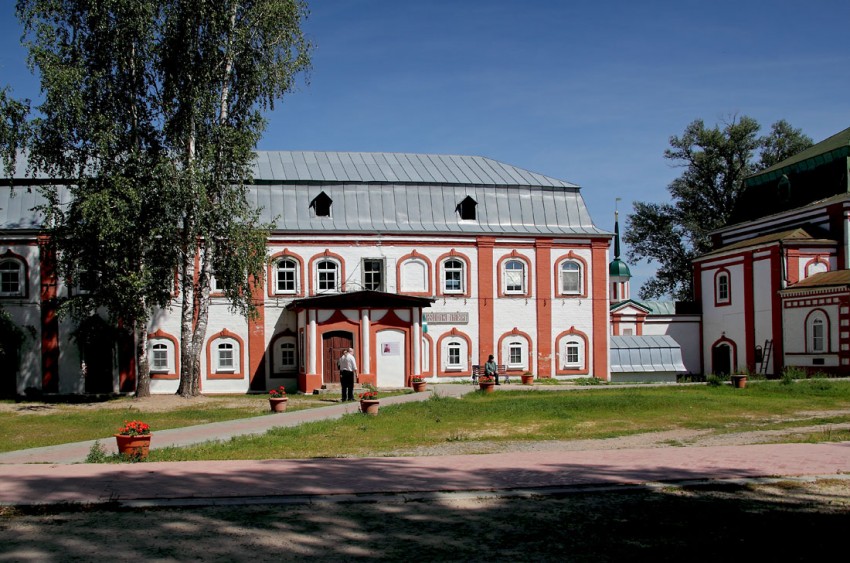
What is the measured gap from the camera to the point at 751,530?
830 cm

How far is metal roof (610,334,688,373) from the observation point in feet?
144

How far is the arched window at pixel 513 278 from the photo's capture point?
39.7m

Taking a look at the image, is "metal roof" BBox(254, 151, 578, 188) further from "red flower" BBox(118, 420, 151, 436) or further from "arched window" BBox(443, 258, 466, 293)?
"red flower" BBox(118, 420, 151, 436)

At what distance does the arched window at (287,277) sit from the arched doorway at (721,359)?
2194 cm

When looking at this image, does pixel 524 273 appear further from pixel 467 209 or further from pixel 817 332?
pixel 817 332

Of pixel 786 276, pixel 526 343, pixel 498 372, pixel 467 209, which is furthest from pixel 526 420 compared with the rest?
pixel 786 276

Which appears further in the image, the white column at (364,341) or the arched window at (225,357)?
the arched window at (225,357)

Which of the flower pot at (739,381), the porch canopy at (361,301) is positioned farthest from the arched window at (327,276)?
the flower pot at (739,381)

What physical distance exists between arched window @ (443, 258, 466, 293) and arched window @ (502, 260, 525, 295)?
6.51 feet

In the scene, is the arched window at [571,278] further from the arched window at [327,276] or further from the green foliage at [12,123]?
the green foliage at [12,123]

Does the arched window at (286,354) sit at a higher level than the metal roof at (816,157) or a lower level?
lower

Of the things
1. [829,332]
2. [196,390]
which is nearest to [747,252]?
[829,332]

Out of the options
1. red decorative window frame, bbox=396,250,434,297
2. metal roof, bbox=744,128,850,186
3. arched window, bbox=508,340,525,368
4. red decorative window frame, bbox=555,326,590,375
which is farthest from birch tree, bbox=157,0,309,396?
metal roof, bbox=744,128,850,186

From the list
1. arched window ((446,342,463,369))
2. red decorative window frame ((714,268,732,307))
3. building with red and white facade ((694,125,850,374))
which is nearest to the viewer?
building with red and white facade ((694,125,850,374))
